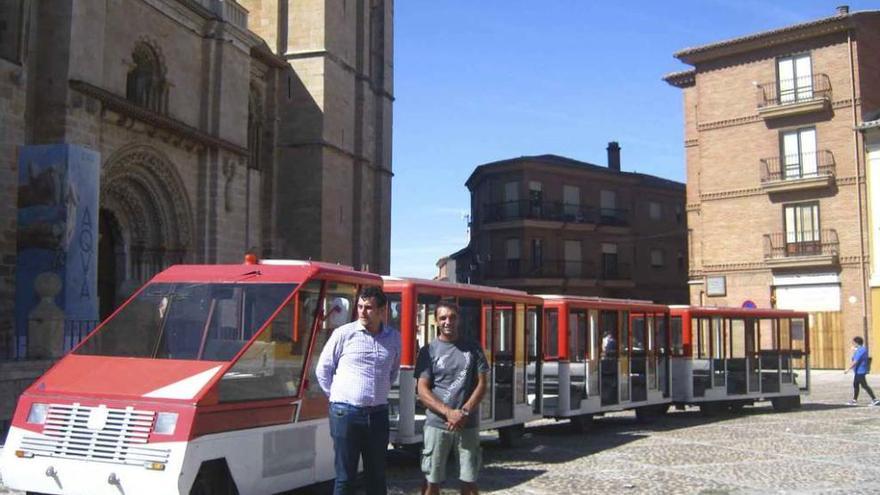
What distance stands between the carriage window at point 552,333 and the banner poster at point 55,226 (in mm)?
7909

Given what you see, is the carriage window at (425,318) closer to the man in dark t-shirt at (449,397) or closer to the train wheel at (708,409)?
the man in dark t-shirt at (449,397)

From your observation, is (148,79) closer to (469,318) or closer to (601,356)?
(601,356)

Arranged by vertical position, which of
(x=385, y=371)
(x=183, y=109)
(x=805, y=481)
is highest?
(x=183, y=109)

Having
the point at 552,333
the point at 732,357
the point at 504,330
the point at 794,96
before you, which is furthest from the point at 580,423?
→ the point at 794,96

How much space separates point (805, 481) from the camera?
9.50 m

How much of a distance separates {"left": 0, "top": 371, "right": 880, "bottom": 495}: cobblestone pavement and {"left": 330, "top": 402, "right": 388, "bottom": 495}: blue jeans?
2299mm

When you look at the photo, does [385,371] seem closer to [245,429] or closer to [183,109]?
[245,429]

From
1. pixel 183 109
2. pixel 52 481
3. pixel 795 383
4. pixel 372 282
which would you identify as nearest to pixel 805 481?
pixel 372 282

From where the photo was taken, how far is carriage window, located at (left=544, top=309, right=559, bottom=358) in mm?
14016

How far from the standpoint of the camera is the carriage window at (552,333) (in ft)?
46.0

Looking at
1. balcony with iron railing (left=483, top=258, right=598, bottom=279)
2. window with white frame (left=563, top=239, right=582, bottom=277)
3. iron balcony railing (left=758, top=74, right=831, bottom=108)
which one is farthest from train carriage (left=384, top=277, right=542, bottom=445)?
window with white frame (left=563, top=239, right=582, bottom=277)

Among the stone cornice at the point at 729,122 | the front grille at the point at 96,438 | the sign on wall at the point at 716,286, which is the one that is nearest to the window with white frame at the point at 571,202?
the stone cornice at the point at 729,122

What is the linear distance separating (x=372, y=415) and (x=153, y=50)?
1691cm

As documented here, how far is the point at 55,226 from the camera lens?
15430mm
